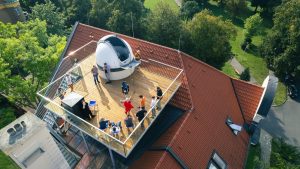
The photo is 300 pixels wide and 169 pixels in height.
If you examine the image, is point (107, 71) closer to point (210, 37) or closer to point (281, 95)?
point (210, 37)

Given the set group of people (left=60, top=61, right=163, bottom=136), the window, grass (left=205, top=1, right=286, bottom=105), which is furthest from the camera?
grass (left=205, top=1, right=286, bottom=105)

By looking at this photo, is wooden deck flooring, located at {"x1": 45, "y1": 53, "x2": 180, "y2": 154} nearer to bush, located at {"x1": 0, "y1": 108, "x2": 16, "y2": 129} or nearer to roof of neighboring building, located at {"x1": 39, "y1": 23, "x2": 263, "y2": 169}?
roof of neighboring building, located at {"x1": 39, "y1": 23, "x2": 263, "y2": 169}

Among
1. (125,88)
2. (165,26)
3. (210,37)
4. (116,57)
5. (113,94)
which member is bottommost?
(210,37)

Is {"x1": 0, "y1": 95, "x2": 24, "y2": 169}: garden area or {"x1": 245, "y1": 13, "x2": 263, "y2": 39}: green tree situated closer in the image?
{"x1": 0, "y1": 95, "x2": 24, "y2": 169}: garden area

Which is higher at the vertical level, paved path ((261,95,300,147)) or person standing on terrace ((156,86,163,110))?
person standing on terrace ((156,86,163,110))

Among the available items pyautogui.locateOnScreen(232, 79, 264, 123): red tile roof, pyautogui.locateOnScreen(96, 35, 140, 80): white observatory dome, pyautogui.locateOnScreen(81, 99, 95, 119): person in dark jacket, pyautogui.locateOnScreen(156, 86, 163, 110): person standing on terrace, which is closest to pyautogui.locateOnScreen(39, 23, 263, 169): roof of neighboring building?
pyautogui.locateOnScreen(232, 79, 264, 123): red tile roof

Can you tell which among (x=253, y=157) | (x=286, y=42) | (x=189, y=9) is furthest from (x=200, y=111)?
(x=189, y=9)

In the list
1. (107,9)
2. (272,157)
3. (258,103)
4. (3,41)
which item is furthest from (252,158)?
(107,9)

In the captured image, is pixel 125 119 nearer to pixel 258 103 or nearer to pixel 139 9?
pixel 258 103
